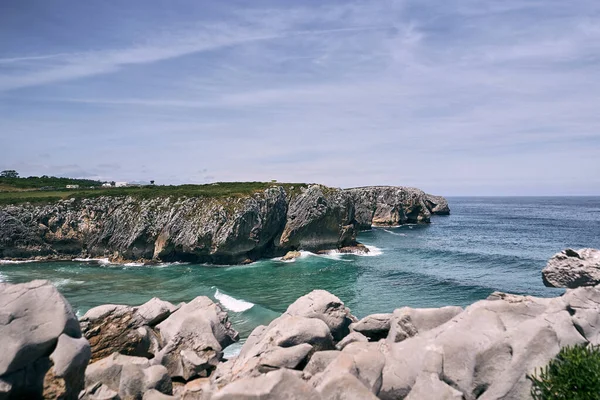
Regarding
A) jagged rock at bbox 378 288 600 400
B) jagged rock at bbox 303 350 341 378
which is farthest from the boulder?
jagged rock at bbox 378 288 600 400

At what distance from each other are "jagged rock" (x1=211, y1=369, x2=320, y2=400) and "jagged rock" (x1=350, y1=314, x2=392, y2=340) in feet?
30.9

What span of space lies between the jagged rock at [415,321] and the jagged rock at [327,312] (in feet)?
11.8

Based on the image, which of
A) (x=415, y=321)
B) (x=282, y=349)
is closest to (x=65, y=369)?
(x=282, y=349)

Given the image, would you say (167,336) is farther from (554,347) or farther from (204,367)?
(554,347)

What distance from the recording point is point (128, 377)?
1767 centimetres

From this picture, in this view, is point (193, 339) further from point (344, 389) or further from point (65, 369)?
point (344, 389)

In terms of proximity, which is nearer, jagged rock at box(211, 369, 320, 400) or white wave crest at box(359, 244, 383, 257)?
jagged rock at box(211, 369, 320, 400)

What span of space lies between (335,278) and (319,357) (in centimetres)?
3891

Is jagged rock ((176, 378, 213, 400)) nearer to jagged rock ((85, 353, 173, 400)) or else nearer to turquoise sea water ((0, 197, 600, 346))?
jagged rock ((85, 353, 173, 400))

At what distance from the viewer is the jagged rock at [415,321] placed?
19.3m

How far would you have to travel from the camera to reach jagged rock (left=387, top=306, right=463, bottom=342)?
19328mm

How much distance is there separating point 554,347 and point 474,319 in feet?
9.64

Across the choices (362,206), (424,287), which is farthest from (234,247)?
(362,206)

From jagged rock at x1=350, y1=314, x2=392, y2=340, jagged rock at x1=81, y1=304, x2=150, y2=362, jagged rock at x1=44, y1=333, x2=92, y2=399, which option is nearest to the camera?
jagged rock at x1=44, y1=333, x2=92, y2=399
